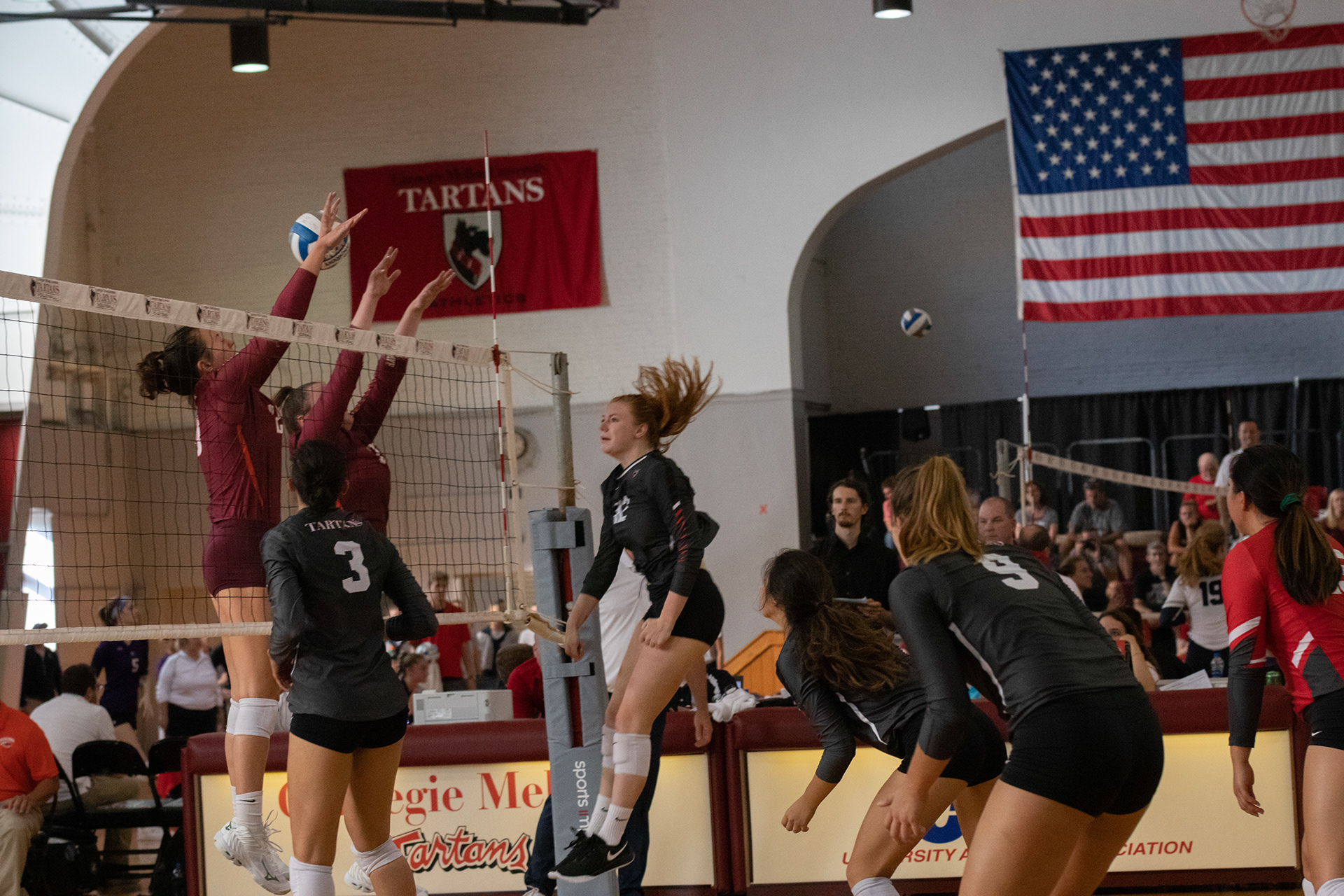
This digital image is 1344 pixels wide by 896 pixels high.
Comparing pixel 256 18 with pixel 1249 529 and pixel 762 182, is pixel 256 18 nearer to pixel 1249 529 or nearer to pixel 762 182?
pixel 762 182

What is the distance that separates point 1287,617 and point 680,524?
2175mm

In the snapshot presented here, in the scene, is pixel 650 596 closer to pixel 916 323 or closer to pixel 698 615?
pixel 698 615

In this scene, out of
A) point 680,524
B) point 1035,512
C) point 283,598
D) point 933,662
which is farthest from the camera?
point 1035,512

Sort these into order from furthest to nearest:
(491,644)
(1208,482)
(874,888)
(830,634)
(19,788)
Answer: (1208,482), (491,644), (19,788), (830,634), (874,888)

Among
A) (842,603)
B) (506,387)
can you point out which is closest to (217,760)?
(506,387)

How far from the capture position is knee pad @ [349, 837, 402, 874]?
469 cm

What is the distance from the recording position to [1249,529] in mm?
4195

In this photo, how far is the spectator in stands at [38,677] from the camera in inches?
444

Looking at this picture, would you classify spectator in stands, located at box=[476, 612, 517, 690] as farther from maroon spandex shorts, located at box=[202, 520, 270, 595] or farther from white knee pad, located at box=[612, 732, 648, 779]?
maroon spandex shorts, located at box=[202, 520, 270, 595]

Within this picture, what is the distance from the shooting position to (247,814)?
4852 mm

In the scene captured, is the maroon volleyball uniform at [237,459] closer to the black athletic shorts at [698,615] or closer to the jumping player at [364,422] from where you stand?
the jumping player at [364,422]

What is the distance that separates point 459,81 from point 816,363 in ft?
19.1

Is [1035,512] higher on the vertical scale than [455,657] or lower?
higher

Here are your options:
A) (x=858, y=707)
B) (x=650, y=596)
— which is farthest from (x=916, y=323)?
(x=858, y=707)
